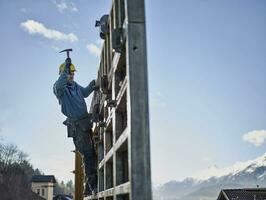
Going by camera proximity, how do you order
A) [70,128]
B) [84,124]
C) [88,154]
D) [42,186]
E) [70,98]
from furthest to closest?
[42,186] → [88,154] → [84,124] → [70,128] → [70,98]

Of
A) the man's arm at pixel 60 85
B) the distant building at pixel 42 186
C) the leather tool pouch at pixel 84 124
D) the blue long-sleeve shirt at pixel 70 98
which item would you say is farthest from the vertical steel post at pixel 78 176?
the distant building at pixel 42 186

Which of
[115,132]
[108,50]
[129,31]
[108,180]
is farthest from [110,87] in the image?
[129,31]

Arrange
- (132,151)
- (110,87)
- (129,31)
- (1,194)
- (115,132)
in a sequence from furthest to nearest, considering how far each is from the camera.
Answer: (1,194)
(110,87)
(115,132)
(129,31)
(132,151)

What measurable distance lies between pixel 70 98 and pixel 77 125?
0.56 metres

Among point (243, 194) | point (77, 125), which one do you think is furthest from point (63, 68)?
point (243, 194)

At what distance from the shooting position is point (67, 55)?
21.9ft

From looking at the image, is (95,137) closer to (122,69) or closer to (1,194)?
(122,69)

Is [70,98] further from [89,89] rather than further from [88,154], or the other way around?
[88,154]

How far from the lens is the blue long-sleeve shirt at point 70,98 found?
621cm

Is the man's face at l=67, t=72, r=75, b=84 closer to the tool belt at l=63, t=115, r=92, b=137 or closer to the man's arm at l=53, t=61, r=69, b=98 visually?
the man's arm at l=53, t=61, r=69, b=98

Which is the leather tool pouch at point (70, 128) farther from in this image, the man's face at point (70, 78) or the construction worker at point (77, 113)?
the man's face at point (70, 78)

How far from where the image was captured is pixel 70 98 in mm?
6352

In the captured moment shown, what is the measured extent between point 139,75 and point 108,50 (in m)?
2.19

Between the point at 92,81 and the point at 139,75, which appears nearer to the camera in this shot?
the point at 139,75
